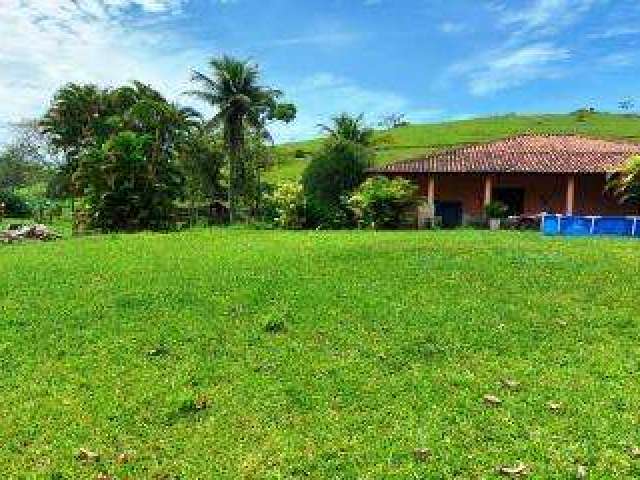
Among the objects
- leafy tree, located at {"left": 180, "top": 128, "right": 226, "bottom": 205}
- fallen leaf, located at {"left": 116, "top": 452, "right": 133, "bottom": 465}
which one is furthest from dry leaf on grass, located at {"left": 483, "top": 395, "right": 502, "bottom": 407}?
leafy tree, located at {"left": 180, "top": 128, "right": 226, "bottom": 205}

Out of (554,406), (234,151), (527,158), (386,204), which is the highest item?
(234,151)

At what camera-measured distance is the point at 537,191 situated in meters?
39.5

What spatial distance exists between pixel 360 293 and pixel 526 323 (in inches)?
116

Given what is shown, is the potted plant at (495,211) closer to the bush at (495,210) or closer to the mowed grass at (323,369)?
the bush at (495,210)

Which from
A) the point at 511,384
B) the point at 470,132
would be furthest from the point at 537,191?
the point at 470,132

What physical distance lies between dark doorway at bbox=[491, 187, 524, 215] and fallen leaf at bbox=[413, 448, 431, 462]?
33309 mm

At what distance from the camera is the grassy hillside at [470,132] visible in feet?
237

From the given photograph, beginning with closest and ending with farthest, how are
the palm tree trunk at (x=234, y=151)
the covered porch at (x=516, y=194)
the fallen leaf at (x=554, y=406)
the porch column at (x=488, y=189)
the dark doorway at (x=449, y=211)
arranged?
the fallen leaf at (x=554, y=406), the porch column at (x=488, y=189), the covered porch at (x=516, y=194), the dark doorway at (x=449, y=211), the palm tree trunk at (x=234, y=151)

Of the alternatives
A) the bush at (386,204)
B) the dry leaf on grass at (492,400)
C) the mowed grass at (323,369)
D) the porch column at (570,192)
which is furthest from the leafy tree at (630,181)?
the dry leaf on grass at (492,400)

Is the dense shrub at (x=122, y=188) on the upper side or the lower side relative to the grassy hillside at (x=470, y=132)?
lower

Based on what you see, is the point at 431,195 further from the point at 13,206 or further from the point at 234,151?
the point at 13,206

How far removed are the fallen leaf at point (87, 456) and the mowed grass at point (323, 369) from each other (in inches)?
3.4

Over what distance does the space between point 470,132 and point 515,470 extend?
3003 inches

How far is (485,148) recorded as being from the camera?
42.6 meters
